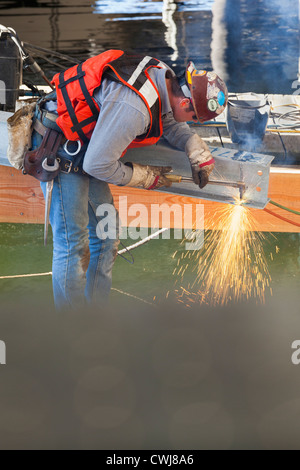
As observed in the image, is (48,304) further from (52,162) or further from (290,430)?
(290,430)

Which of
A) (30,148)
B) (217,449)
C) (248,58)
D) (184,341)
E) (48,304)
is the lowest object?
(217,449)

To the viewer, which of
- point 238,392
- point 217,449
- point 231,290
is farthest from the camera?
point 231,290

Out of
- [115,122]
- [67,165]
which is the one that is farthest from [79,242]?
[115,122]

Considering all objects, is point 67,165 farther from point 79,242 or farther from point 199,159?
point 199,159

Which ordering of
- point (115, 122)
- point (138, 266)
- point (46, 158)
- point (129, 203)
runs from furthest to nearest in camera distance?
point (138, 266)
point (129, 203)
point (46, 158)
point (115, 122)

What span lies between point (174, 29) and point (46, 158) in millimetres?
3234

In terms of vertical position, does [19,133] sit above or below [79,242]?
above

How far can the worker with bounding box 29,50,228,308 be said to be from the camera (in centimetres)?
157

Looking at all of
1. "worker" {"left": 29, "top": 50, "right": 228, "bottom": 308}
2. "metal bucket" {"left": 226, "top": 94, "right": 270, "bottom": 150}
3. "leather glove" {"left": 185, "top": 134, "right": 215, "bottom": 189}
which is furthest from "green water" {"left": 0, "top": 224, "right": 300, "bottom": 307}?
"leather glove" {"left": 185, "top": 134, "right": 215, "bottom": 189}

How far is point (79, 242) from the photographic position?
191 centimetres

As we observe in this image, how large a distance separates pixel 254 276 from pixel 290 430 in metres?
1.11

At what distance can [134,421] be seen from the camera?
1865mm

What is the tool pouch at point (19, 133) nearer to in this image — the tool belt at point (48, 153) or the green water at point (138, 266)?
the tool belt at point (48, 153)

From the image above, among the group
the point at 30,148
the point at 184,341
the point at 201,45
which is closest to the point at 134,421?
the point at 184,341
